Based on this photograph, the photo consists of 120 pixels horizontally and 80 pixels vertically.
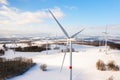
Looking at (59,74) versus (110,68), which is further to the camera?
(110,68)

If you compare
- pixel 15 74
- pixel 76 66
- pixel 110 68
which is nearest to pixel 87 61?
pixel 76 66

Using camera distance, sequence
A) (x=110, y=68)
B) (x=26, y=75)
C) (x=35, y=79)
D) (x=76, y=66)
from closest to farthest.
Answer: (x=35, y=79) < (x=26, y=75) < (x=110, y=68) < (x=76, y=66)

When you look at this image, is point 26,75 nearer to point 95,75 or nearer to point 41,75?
point 41,75

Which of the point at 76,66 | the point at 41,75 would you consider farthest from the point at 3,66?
the point at 76,66

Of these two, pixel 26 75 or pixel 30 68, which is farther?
pixel 30 68

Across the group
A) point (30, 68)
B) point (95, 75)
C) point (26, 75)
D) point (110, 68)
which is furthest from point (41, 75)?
point (110, 68)

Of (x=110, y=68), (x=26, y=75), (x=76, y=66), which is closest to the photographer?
(x=26, y=75)

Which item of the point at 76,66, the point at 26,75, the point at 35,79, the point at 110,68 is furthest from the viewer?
the point at 76,66

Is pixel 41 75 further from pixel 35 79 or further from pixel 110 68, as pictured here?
pixel 110 68
